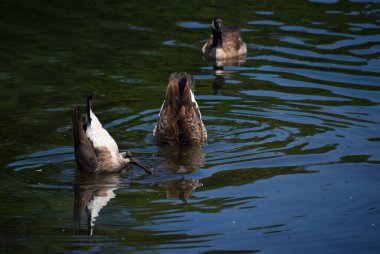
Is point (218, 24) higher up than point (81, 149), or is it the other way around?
point (218, 24)

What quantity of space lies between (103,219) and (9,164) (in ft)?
8.06

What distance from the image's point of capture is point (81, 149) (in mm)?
11125

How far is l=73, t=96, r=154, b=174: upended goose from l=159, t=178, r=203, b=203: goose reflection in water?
48 cm

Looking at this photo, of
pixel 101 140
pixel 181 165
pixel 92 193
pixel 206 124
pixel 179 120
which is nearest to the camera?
pixel 92 193

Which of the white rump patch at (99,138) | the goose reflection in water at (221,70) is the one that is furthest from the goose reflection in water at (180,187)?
the goose reflection in water at (221,70)

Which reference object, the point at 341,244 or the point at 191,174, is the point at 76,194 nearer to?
the point at 191,174

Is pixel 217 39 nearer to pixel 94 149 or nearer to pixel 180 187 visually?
pixel 94 149

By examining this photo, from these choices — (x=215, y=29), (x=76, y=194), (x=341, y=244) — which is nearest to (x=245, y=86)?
(x=215, y=29)

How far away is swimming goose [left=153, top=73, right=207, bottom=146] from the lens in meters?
12.5

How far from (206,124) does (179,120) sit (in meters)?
0.88

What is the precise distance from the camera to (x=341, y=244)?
858 centimetres

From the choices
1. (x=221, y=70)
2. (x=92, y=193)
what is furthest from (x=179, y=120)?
(x=221, y=70)

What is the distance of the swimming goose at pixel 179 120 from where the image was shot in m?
12.5

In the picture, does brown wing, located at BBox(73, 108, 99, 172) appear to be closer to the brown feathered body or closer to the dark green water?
the brown feathered body
